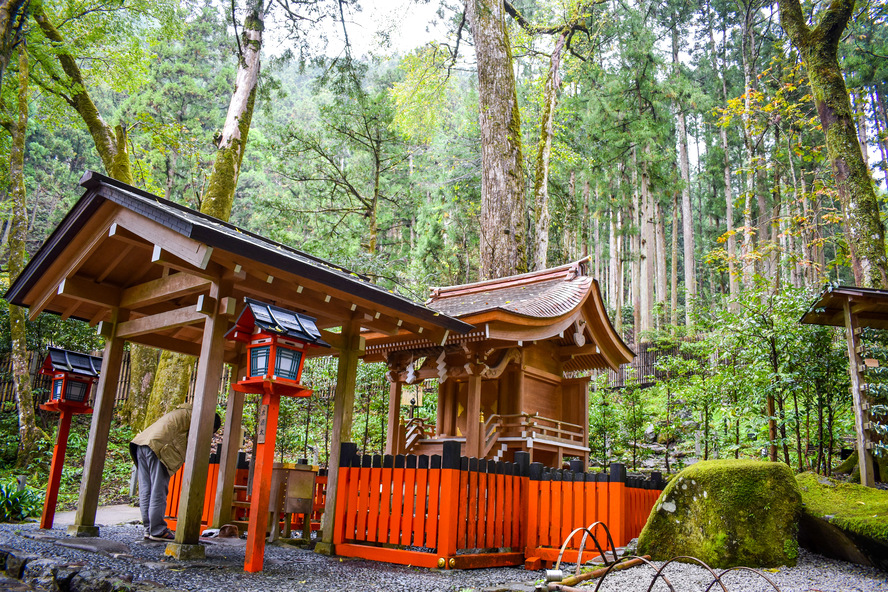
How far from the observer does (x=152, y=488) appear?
6.10 m

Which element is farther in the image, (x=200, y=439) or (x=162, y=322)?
(x=162, y=322)

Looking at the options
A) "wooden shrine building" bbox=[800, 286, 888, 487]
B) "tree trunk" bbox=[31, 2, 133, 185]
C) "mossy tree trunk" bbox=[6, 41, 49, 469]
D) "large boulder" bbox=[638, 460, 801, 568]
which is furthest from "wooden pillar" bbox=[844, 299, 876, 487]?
"mossy tree trunk" bbox=[6, 41, 49, 469]

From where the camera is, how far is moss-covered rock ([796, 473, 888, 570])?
4.88 m

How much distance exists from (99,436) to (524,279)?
704 cm

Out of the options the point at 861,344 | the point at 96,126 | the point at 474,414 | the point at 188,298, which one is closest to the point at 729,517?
the point at 861,344

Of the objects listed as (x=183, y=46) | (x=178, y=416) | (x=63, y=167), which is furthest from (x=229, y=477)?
(x=63, y=167)

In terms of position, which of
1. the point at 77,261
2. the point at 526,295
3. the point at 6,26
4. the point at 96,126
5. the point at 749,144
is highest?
the point at 749,144

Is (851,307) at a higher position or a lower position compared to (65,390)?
higher

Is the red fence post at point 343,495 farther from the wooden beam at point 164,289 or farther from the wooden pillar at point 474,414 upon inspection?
the wooden beam at point 164,289

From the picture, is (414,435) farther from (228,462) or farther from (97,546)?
(97,546)

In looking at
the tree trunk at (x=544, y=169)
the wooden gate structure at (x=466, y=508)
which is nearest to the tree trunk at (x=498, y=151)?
the tree trunk at (x=544, y=169)

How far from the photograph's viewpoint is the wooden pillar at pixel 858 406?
6594mm

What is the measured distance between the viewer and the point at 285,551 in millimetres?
6371

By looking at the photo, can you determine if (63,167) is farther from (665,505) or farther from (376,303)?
(665,505)
